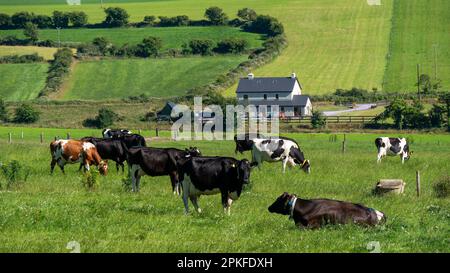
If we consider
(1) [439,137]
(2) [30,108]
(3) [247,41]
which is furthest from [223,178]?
(3) [247,41]

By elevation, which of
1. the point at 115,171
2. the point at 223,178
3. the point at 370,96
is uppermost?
the point at 223,178

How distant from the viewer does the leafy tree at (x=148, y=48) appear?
114750mm

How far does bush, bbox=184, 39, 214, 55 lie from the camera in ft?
376

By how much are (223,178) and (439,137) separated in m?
46.0

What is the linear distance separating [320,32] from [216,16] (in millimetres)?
17064

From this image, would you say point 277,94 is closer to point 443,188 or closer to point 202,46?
point 202,46

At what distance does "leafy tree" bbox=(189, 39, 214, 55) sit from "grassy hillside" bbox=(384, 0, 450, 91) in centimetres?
2551

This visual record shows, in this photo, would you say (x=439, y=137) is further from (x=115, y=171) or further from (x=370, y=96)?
(x=115, y=171)

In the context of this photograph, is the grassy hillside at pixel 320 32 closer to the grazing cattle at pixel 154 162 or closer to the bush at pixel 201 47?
the bush at pixel 201 47

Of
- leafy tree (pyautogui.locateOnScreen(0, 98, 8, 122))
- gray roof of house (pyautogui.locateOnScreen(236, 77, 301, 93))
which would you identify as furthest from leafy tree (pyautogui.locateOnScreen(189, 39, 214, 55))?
leafy tree (pyautogui.locateOnScreen(0, 98, 8, 122))

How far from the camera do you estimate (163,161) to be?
984 inches
